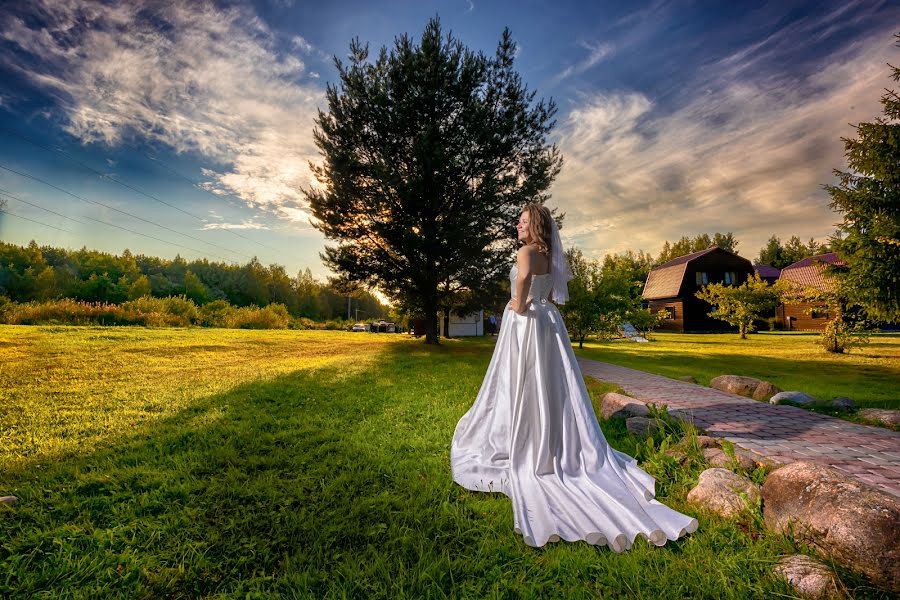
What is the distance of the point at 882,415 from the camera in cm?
495

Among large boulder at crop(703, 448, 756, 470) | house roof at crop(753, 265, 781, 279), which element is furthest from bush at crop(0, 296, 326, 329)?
house roof at crop(753, 265, 781, 279)

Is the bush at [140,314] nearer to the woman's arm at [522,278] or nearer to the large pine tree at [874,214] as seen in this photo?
the woman's arm at [522,278]

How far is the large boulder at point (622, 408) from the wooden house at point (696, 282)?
30310mm

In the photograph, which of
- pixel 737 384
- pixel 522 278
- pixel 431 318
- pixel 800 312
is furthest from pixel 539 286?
pixel 800 312

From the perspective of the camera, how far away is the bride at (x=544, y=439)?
2.65 metres

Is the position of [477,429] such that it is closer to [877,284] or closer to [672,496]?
[672,496]

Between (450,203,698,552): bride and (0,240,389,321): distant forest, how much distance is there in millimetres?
14579

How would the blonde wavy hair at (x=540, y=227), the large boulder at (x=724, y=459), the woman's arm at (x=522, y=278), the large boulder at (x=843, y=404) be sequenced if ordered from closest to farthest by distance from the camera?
the large boulder at (x=724, y=459) < the woman's arm at (x=522, y=278) < the blonde wavy hair at (x=540, y=227) < the large boulder at (x=843, y=404)

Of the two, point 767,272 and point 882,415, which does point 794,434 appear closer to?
point 882,415

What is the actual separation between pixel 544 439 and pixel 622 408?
8.21ft

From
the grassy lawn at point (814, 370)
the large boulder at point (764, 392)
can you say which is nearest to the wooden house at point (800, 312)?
the grassy lawn at point (814, 370)

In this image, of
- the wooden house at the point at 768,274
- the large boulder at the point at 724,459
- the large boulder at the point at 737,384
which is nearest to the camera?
the large boulder at the point at 724,459

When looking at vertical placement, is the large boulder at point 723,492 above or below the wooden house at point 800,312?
below

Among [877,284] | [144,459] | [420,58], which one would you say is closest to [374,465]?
[144,459]
